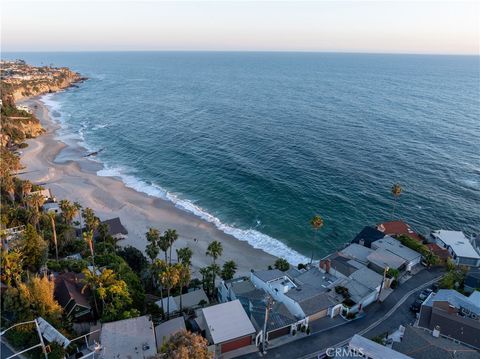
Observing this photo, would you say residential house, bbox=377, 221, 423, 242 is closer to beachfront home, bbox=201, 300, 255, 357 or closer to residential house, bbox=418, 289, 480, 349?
residential house, bbox=418, 289, 480, 349

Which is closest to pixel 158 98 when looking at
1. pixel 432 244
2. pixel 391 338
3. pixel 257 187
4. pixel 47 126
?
pixel 47 126

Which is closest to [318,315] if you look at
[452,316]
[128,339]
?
[452,316]

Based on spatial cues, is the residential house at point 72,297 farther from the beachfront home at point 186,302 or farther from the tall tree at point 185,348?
the tall tree at point 185,348

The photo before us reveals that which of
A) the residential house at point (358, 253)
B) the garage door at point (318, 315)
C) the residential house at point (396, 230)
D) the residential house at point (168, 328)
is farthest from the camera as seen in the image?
the residential house at point (396, 230)

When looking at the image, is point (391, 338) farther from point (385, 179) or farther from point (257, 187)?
point (385, 179)

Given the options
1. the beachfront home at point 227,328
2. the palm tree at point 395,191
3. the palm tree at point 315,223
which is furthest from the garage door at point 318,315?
the palm tree at point 395,191

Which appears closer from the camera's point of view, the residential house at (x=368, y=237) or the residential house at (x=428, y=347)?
the residential house at (x=428, y=347)

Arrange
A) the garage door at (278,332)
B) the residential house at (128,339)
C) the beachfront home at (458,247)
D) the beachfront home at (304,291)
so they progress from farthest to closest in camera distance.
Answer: the beachfront home at (458,247)
the beachfront home at (304,291)
the garage door at (278,332)
the residential house at (128,339)
